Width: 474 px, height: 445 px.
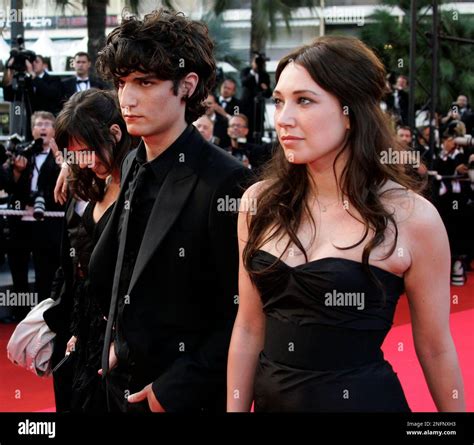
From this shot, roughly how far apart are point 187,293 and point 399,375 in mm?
2812

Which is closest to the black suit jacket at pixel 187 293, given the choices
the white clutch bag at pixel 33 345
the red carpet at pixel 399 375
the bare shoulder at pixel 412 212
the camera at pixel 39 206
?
the bare shoulder at pixel 412 212

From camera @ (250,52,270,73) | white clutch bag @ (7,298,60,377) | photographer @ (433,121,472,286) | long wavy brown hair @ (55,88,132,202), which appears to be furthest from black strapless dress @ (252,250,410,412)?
camera @ (250,52,270,73)

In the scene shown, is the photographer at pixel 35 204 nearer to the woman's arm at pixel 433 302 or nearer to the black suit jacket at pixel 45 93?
the black suit jacket at pixel 45 93

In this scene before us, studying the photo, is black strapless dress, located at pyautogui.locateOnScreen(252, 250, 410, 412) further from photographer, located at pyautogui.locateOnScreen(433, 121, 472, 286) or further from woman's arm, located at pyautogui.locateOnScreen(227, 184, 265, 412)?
photographer, located at pyautogui.locateOnScreen(433, 121, 472, 286)

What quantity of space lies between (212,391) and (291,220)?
0.42m

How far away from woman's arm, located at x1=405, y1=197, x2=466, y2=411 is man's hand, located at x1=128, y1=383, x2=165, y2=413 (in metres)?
0.54

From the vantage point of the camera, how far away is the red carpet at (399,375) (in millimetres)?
4098

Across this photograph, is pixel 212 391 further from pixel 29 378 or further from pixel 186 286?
pixel 29 378

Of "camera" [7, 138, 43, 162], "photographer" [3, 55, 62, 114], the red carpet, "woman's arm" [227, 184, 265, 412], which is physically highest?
"photographer" [3, 55, 62, 114]

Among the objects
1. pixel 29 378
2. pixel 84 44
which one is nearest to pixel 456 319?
pixel 29 378

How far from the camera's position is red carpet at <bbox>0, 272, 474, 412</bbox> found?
4098 mm

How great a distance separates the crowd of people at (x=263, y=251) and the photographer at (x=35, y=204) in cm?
409

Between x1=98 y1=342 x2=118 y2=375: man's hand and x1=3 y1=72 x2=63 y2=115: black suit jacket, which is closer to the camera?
x1=98 y1=342 x2=118 y2=375: man's hand

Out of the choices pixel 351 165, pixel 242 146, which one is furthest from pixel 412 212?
pixel 242 146
